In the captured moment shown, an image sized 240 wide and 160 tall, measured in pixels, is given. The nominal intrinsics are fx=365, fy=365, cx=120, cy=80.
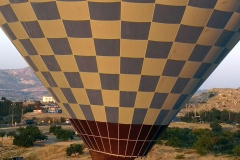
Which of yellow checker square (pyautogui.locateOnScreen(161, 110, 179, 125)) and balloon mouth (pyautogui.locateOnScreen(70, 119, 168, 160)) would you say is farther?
yellow checker square (pyautogui.locateOnScreen(161, 110, 179, 125))

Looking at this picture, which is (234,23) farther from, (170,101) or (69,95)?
(69,95)

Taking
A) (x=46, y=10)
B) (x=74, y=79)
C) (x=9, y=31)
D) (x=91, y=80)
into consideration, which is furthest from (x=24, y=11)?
(x=91, y=80)

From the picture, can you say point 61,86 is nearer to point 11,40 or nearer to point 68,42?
point 68,42

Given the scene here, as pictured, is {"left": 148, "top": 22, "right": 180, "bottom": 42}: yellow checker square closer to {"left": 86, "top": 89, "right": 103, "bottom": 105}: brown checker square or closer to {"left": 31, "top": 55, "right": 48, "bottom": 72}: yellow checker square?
{"left": 86, "top": 89, "right": 103, "bottom": 105}: brown checker square

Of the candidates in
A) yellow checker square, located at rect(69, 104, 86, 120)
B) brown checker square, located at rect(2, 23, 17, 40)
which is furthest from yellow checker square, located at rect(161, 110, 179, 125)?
brown checker square, located at rect(2, 23, 17, 40)

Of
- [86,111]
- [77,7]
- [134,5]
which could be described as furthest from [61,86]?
[134,5]

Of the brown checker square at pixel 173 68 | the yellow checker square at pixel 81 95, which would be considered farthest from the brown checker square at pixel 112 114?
the brown checker square at pixel 173 68
